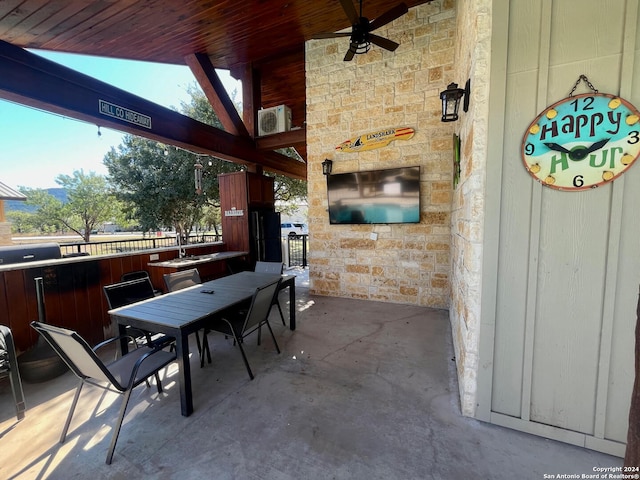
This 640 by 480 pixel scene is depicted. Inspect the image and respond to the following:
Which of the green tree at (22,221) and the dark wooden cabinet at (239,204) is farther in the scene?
the green tree at (22,221)

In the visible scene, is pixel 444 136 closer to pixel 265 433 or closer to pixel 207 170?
pixel 265 433

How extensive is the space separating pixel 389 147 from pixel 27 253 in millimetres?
4765

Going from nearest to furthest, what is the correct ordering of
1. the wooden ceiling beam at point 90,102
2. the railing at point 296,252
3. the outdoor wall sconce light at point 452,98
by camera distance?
the outdoor wall sconce light at point 452,98 → the wooden ceiling beam at point 90,102 → the railing at point 296,252

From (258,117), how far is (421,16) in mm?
3245

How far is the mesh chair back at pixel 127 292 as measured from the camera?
2.49 m

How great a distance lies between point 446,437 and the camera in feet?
5.34

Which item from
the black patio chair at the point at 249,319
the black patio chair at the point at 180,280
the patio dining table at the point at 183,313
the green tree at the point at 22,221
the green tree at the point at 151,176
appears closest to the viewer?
the patio dining table at the point at 183,313

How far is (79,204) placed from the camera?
41.9 feet

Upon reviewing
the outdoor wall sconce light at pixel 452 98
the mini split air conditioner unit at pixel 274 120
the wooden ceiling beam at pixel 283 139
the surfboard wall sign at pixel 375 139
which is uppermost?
the mini split air conditioner unit at pixel 274 120

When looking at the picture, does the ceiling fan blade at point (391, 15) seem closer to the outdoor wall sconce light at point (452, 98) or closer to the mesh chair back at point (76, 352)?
the outdoor wall sconce light at point (452, 98)

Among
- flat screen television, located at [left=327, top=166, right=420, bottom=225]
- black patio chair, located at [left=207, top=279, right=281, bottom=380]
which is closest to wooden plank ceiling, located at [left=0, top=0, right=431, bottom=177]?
flat screen television, located at [left=327, top=166, right=420, bottom=225]

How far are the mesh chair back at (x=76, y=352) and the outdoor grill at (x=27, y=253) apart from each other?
2.08 m

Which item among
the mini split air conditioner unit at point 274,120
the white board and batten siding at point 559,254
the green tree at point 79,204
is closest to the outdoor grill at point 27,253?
the mini split air conditioner unit at point 274,120

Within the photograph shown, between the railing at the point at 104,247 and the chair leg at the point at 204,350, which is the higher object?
the railing at the point at 104,247
